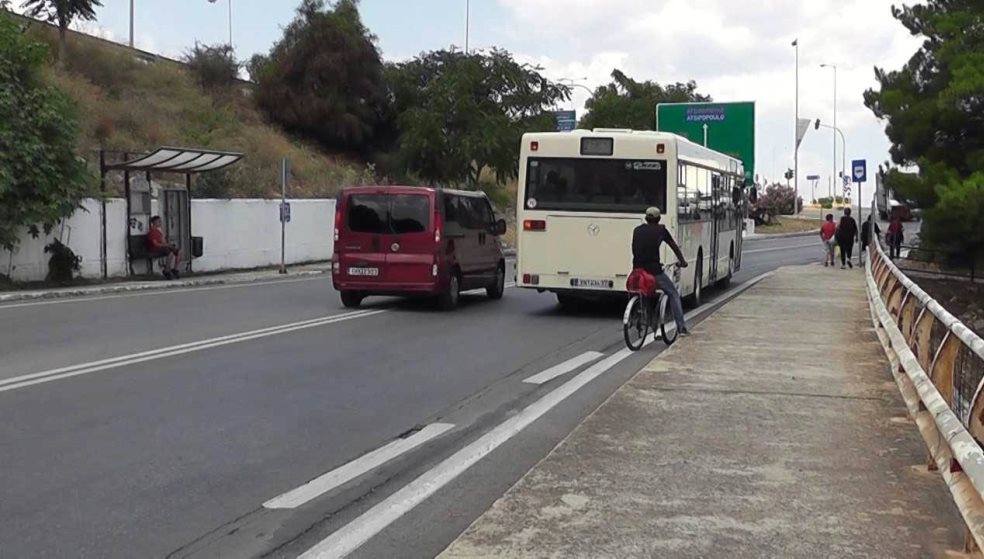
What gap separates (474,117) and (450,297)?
110 ft

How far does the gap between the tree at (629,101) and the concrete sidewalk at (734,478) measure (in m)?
64.4

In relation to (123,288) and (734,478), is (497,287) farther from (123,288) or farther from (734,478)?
(734,478)

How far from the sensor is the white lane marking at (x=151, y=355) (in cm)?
1077

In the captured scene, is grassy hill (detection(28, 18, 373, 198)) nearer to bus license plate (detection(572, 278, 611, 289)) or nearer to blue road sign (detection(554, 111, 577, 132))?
blue road sign (detection(554, 111, 577, 132))

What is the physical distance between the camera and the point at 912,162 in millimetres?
31641

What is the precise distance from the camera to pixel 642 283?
564 inches

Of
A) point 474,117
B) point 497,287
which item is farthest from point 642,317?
point 474,117

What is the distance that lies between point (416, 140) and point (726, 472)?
45.3 meters

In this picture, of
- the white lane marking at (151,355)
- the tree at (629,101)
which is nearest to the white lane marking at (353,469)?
the white lane marking at (151,355)

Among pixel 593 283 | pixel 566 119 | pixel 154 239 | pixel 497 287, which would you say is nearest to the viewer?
pixel 593 283

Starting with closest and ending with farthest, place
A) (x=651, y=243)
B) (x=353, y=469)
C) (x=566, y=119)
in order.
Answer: (x=353, y=469), (x=651, y=243), (x=566, y=119)

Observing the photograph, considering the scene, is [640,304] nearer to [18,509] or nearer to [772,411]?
[772,411]

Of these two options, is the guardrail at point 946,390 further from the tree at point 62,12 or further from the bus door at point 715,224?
the tree at point 62,12

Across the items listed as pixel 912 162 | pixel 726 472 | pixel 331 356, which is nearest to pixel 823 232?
pixel 912 162
